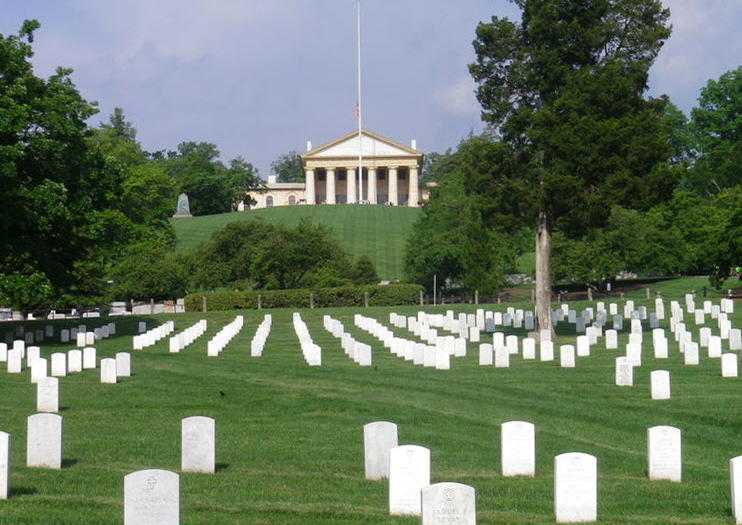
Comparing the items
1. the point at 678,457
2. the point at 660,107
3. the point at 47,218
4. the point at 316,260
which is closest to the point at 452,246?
the point at 316,260

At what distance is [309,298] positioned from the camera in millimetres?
64875

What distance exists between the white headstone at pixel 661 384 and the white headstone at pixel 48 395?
1091cm

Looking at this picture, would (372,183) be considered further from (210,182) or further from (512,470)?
(512,470)

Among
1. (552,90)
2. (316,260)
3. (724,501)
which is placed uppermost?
(552,90)

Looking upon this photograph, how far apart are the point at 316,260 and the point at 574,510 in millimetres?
60397

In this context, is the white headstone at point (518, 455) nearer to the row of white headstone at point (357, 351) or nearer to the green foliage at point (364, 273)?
the row of white headstone at point (357, 351)

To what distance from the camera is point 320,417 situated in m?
19.6

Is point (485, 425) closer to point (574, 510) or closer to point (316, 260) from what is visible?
point (574, 510)

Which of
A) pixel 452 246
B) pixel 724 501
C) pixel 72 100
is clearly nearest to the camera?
pixel 724 501

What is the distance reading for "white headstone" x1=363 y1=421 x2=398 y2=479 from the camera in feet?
43.2

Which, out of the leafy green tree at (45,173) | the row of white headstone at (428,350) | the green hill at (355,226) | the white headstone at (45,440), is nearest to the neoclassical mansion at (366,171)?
the green hill at (355,226)

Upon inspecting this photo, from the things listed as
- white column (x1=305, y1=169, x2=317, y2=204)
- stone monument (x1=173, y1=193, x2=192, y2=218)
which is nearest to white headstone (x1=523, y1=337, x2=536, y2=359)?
stone monument (x1=173, y1=193, x2=192, y2=218)

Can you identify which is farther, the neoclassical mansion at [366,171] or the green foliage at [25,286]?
the neoclassical mansion at [366,171]

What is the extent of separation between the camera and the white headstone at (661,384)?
21.6 m
